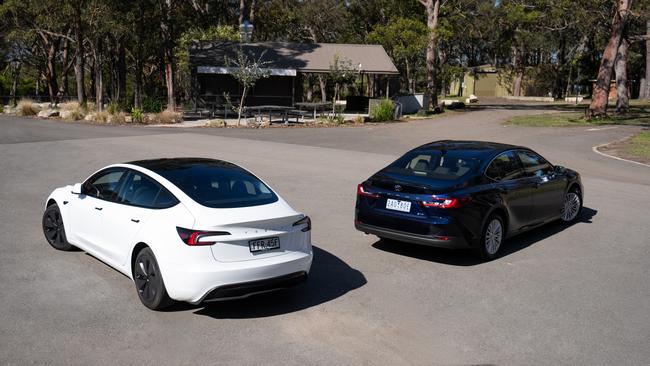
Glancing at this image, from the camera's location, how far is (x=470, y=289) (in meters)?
7.01

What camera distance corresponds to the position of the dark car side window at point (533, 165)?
9203 mm

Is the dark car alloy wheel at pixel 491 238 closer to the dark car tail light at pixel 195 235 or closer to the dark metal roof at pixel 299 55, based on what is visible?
the dark car tail light at pixel 195 235

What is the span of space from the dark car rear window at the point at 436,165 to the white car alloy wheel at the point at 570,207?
275 centimetres

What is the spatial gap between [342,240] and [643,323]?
13.8ft

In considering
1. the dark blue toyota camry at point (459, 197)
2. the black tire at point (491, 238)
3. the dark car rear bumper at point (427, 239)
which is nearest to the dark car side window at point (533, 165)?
the dark blue toyota camry at point (459, 197)

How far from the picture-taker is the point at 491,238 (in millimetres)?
8180

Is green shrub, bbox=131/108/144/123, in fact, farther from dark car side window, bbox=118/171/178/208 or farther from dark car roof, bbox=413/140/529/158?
dark car side window, bbox=118/171/178/208

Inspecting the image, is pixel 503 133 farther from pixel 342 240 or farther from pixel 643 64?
pixel 643 64

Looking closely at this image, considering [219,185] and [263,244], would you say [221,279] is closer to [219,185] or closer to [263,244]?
[263,244]

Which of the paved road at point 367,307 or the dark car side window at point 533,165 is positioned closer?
the paved road at point 367,307


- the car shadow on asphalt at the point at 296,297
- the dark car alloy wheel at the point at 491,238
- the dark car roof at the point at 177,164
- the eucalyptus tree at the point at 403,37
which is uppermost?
the eucalyptus tree at the point at 403,37

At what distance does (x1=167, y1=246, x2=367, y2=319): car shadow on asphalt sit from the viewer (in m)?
6.18

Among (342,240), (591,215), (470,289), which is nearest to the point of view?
(470,289)

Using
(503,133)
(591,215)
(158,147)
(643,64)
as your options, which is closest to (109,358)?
(591,215)
